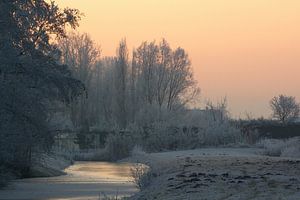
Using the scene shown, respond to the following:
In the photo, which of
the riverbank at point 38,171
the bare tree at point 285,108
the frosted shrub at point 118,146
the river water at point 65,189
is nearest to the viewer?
the river water at point 65,189

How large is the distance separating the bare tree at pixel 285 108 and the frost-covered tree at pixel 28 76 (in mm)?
71630

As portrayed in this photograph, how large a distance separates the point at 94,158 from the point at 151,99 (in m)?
31.1

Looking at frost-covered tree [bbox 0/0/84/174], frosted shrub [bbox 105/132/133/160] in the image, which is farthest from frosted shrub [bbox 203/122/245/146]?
frost-covered tree [bbox 0/0/84/174]

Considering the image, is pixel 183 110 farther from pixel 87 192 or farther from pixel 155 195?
pixel 155 195

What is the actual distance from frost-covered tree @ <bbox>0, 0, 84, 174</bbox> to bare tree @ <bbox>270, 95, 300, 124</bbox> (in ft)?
235

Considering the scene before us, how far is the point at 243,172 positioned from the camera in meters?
22.0

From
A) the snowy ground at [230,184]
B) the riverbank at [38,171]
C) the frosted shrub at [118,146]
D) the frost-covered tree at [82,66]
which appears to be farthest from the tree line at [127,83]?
the snowy ground at [230,184]

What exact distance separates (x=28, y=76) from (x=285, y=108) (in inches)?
3143

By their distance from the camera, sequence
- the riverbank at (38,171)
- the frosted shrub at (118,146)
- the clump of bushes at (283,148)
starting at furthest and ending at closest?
the frosted shrub at (118,146)
the clump of bushes at (283,148)
the riverbank at (38,171)

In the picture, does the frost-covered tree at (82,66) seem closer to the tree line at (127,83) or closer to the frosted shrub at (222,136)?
the tree line at (127,83)

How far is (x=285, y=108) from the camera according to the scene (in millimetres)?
101250

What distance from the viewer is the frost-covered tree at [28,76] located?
72.6 ft

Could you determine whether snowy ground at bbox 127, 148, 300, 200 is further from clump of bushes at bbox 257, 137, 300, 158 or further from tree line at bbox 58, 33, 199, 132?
tree line at bbox 58, 33, 199, 132

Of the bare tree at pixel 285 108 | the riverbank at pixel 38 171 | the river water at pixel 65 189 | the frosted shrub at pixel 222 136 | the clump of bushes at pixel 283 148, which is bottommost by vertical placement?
the river water at pixel 65 189
